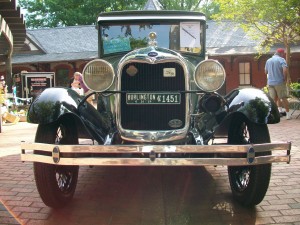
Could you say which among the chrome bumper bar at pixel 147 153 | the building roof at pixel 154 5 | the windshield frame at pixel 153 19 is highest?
the building roof at pixel 154 5

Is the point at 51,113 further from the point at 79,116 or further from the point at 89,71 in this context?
the point at 89,71

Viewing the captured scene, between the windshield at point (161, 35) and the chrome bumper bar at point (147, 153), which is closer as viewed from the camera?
the chrome bumper bar at point (147, 153)

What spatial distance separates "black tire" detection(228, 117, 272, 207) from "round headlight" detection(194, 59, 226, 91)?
0.46 m

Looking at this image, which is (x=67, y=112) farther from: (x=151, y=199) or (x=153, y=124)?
(x=151, y=199)

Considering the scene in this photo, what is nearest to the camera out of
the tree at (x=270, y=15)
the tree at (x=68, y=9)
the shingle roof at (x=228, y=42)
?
the tree at (x=270, y=15)

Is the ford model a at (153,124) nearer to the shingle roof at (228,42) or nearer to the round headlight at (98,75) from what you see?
the round headlight at (98,75)

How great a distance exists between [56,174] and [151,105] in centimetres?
116

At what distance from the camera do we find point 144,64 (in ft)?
11.2

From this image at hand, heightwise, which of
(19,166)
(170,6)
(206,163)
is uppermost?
(170,6)

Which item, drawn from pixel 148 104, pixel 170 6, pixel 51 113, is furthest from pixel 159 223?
pixel 170 6

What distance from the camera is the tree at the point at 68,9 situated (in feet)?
108

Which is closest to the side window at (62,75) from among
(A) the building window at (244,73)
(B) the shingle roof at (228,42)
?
(B) the shingle roof at (228,42)

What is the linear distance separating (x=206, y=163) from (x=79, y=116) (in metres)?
1.34

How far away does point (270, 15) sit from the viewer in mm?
13078
